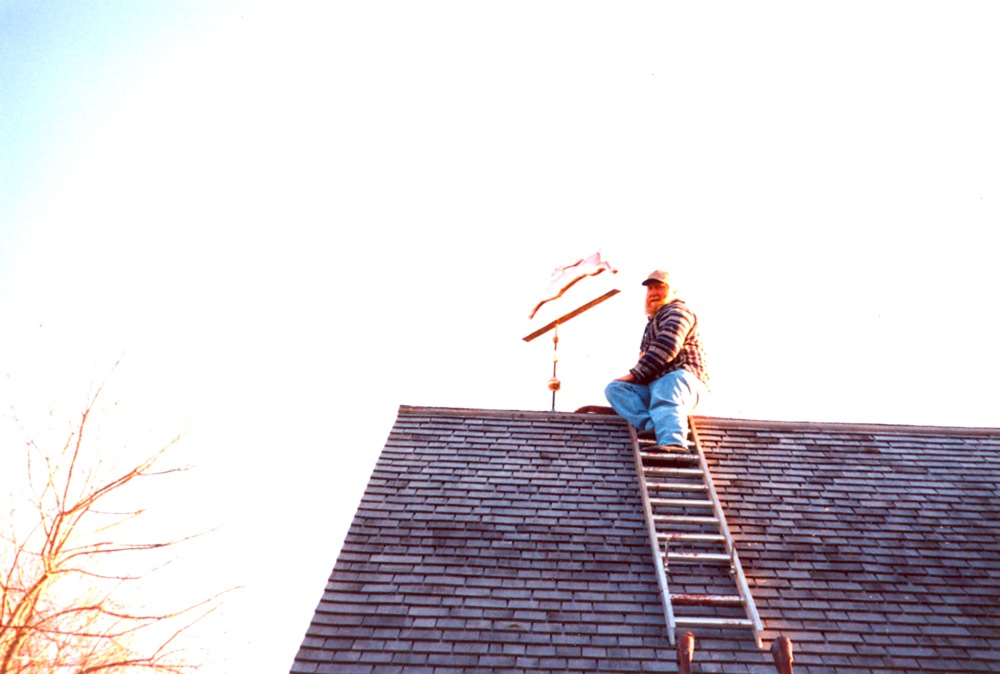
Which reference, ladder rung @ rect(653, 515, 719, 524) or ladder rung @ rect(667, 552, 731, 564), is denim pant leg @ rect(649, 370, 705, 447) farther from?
ladder rung @ rect(667, 552, 731, 564)

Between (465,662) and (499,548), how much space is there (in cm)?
110

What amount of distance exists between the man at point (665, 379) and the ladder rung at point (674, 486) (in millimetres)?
369

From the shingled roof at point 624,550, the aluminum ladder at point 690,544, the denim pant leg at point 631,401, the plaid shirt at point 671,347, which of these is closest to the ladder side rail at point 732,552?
the aluminum ladder at point 690,544

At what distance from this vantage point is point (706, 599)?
484cm

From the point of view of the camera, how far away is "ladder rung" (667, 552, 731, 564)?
5258mm

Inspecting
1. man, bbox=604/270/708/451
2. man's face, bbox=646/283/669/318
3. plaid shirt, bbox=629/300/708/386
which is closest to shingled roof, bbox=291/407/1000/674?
man, bbox=604/270/708/451

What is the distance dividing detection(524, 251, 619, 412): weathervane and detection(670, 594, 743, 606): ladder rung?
3.56 metres

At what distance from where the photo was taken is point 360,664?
4.54 meters

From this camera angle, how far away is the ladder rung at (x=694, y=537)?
17.6 feet

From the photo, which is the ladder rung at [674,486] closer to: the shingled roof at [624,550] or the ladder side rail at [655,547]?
the ladder side rail at [655,547]

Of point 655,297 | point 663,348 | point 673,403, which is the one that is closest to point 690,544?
point 673,403

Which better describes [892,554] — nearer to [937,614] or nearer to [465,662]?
[937,614]

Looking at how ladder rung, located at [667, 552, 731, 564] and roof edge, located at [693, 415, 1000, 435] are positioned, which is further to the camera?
roof edge, located at [693, 415, 1000, 435]

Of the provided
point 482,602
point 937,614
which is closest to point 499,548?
point 482,602
